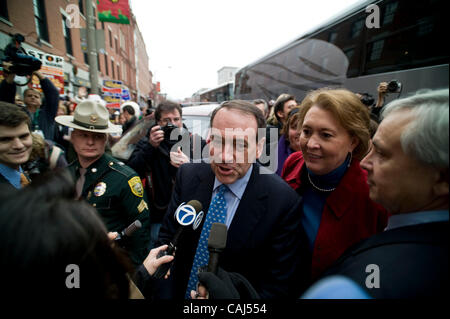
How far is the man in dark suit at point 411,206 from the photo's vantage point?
A: 1.94 feet

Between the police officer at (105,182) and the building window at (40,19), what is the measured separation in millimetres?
8526

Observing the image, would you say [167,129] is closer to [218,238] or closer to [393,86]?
[218,238]

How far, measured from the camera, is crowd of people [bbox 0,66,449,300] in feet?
1.83

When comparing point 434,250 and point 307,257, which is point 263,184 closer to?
point 307,257

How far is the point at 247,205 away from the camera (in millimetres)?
1421

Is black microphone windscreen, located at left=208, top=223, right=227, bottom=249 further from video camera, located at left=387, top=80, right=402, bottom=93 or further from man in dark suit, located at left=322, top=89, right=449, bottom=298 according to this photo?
video camera, located at left=387, top=80, right=402, bottom=93

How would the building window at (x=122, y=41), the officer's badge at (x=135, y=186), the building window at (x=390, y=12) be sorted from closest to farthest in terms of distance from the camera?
the officer's badge at (x=135, y=186)
the building window at (x=390, y=12)
the building window at (x=122, y=41)

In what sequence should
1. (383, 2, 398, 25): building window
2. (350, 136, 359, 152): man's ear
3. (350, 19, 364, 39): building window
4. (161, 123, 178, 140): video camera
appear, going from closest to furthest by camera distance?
1. (350, 136, 359, 152): man's ear
2. (161, 123, 178, 140): video camera
3. (383, 2, 398, 25): building window
4. (350, 19, 364, 39): building window

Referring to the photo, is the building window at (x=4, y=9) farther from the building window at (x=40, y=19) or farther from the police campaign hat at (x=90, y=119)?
the police campaign hat at (x=90, y=119)

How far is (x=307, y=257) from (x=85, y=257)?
4.26 ft

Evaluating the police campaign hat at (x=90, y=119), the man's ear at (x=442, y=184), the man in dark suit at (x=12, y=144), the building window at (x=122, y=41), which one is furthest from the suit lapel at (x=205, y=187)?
the building window at (x=122, y=41)

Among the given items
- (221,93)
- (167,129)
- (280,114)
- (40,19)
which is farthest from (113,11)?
(221,93)

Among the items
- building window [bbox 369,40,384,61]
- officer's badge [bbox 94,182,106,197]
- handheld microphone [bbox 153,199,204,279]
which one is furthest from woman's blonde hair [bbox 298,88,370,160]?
building window [bbox 369,40,384,61]

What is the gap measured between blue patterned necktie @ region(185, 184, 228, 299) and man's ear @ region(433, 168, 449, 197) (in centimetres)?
106
